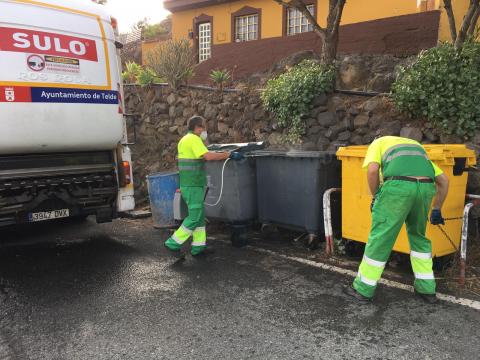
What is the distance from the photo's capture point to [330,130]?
712 centimetres

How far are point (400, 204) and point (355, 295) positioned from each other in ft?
3.09

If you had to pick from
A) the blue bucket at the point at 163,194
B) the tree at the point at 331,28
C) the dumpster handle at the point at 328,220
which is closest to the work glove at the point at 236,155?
the dumpster handle at the point at 328,220

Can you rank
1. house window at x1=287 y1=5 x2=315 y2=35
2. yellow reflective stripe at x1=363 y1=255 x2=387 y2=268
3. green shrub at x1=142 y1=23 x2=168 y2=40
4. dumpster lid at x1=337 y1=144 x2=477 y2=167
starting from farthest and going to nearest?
1. green shrub at x1=142 y1=23 x2=168 y2=40
2. house window at x1=287 y1=5 x2=315 y2=35
3. dumpster lid at x1=337 y1=144 x2=477 y2=167
4. yellow reflective stripe at x1=363 y1=255 x2=387 y2=268

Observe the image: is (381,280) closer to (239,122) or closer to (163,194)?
(163,194)

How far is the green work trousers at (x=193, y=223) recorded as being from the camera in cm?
503

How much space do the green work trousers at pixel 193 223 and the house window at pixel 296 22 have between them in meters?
8.64

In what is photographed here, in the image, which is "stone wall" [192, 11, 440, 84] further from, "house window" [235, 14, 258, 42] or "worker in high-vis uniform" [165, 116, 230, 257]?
"worker in high-vis uniform" [165, 116, 230, 257]

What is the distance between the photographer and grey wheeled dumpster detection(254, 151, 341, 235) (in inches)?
201

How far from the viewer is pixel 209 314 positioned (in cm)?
355

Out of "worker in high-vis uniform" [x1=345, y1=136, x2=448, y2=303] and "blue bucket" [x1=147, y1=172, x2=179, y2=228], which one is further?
"blue bucket" [x1=147, y1=172, x2=179, y2=228]

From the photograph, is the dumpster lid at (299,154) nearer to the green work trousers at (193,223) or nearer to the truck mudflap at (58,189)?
the green work trousers at (193,223)

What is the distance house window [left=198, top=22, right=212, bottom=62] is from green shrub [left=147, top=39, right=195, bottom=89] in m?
3.83

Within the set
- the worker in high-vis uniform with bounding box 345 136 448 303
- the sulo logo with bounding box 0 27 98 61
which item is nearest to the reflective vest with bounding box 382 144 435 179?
the worker in high-vis uniform with bounding box 345 136 448 303

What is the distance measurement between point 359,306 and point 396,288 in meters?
0.59
